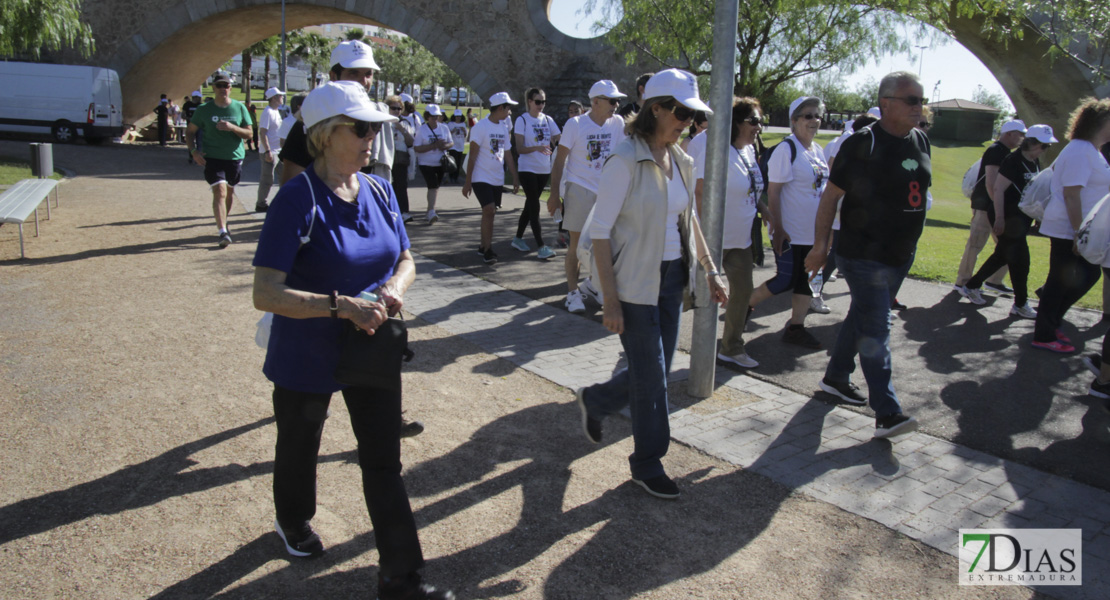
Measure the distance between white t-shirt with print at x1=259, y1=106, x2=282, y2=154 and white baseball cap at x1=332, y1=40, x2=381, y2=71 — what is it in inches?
320

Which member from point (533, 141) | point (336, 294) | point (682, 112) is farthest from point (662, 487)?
point (533, 141)

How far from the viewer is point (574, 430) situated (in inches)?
177

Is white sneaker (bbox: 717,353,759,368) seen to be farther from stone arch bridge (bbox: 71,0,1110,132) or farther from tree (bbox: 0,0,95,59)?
stone arch bridge (bbox: 71,0,1110,132)

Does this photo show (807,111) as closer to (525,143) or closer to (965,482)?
(965,482)

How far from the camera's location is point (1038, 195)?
6.70 metres

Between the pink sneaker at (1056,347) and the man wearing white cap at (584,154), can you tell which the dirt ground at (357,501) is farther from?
the pink sneaker at (1056,347)

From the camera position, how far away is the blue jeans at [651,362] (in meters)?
3.56

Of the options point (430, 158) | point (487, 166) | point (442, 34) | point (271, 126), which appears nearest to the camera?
point (487, 166)

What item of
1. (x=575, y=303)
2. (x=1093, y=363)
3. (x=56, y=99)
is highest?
(x=56, y=99)

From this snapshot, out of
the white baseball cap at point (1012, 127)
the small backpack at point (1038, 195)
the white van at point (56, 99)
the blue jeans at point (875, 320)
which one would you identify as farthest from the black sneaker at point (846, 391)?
the white van at point (56, 99)

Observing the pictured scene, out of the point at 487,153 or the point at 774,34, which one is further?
the point at 774,34

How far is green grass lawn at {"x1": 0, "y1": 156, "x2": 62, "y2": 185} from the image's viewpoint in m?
14.2

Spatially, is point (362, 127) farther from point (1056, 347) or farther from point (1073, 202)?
point (1056, 347)

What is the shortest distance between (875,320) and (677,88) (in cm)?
186
